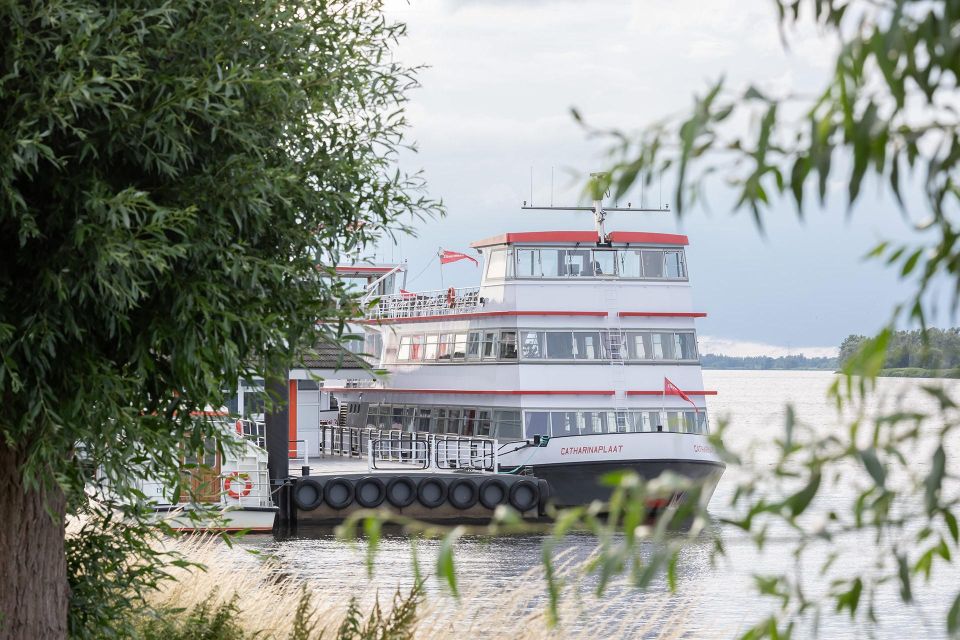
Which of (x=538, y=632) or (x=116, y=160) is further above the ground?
(x=116, y=160)

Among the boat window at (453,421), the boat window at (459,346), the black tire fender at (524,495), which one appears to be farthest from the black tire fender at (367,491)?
the boat window at (459,346)

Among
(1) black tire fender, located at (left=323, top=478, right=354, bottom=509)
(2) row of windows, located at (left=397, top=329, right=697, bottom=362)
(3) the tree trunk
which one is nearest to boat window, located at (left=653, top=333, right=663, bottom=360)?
(2) row of windows, located at (left=397, top=329, right=697, bottom=362)

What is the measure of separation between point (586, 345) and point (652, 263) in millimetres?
3269

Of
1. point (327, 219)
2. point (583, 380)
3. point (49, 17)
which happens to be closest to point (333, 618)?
point (327, 219)

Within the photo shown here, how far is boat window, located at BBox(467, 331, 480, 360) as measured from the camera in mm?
40938

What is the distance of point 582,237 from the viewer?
127 ft

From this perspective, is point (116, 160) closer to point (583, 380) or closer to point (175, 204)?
point (175, 204)

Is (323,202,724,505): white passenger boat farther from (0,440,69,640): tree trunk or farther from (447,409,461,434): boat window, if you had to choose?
(0,440,69,640): tree trunk

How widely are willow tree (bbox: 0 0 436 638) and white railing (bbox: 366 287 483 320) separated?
30.4 m

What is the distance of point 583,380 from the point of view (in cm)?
3847

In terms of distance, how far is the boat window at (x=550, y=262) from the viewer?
3912 cm

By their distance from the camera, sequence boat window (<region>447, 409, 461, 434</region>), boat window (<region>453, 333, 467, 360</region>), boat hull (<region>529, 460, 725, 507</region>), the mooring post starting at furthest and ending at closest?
boat window (<region>447, 409, 461, 434</region>) < boat window (<region>453, 333, 467, 360</region>) < boat hull (<region>529, 460, 725, 507</region>) < the mooring post

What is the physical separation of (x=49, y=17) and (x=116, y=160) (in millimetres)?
1170

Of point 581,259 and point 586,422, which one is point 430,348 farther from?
point 586,422
